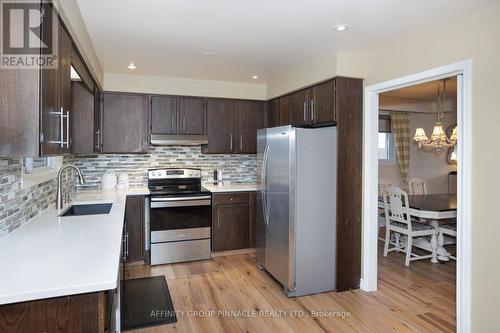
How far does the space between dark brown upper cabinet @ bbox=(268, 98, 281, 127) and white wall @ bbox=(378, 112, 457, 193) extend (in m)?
2.62

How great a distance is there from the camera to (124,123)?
414cm

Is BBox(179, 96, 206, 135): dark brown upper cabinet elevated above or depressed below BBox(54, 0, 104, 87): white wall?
below

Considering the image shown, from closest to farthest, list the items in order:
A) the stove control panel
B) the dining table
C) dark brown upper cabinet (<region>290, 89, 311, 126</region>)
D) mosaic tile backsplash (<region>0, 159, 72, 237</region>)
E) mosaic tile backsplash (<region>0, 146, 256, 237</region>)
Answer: mosaic tile backsplash (<region>0, 159, 72, 237</region>) < mosaic tile backsplash (<region>0, 146, 256, 237</region>) < dark brown upper cabinet (<region>290, 89, 311, 126</region>) < the dining table < the stove control panel

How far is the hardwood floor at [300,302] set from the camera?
260cm

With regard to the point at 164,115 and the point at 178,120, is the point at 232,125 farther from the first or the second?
the point at 164,115

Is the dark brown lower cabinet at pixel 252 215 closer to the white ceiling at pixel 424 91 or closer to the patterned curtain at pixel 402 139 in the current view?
the white ceiling at pixel 424 91

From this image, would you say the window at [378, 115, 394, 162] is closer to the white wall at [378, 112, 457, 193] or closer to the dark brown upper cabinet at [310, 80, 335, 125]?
the white wall at [378, 112, 457, 193]

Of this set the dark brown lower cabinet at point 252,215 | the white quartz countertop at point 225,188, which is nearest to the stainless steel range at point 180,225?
the white quartz countertop at point 225,188

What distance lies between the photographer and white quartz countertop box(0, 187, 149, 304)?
45.4 inches

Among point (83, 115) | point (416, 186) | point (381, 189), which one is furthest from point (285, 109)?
point (416, 186)

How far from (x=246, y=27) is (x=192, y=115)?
201 centimetres

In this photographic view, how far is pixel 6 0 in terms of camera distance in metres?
1.32

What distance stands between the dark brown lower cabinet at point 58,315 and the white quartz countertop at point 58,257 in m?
0.05

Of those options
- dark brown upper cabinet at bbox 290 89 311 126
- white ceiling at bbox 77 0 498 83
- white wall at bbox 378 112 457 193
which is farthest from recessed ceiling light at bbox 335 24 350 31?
white wall at bbox 378 112 457 193
